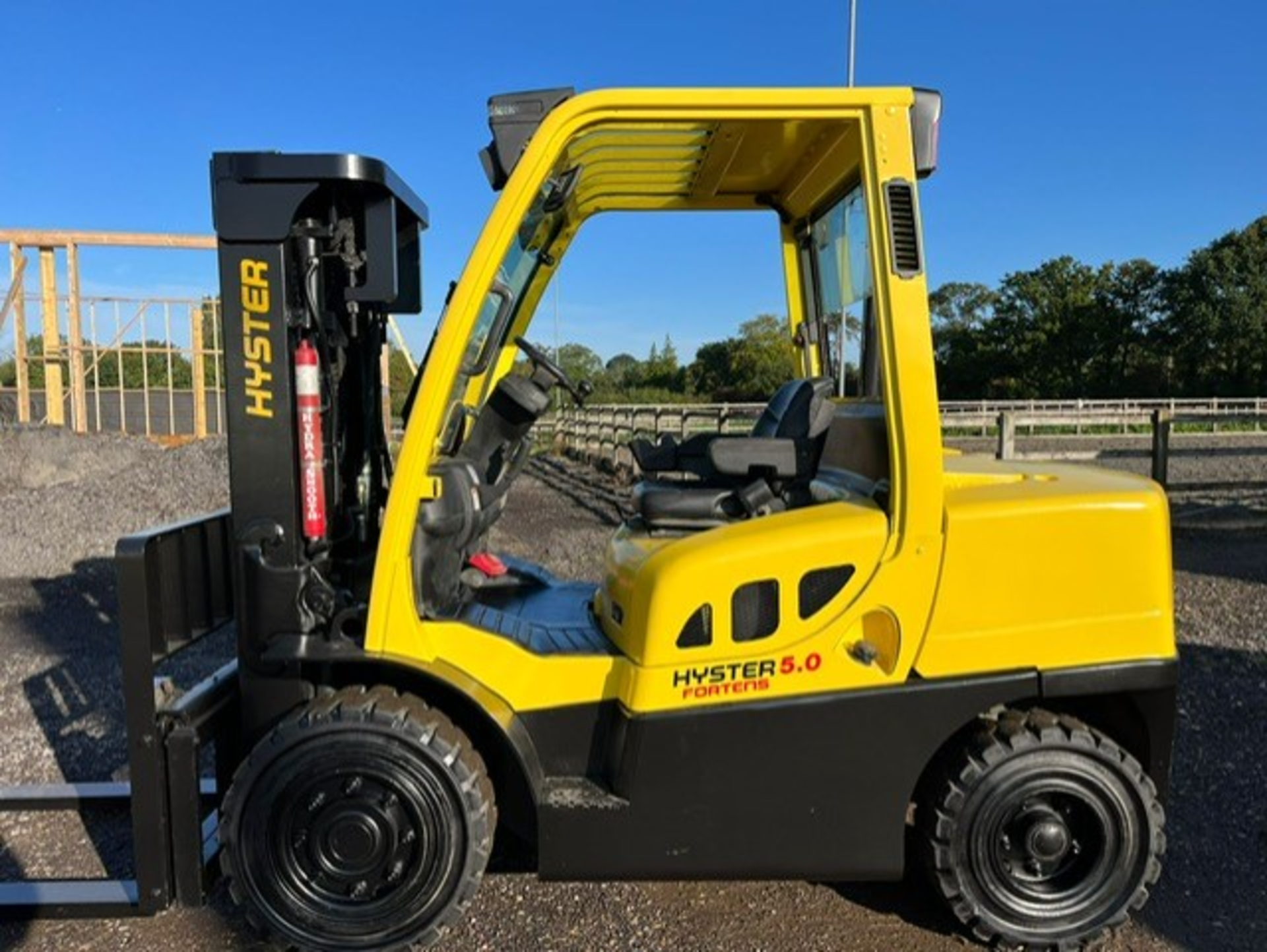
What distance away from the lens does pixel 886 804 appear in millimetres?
2945

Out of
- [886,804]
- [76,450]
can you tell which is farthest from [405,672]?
[76,450]

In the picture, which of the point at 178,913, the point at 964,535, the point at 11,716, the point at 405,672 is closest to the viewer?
the point at 964,535

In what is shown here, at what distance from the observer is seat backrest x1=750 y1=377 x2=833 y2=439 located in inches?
135

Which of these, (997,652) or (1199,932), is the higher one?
(997,652)

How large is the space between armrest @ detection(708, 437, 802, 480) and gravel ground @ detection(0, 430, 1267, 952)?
1621 mm

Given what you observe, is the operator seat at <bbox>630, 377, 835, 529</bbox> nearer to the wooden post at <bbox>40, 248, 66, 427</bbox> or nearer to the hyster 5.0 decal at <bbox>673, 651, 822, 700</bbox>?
the hyster 5.0 decal at <bbox>673, 651, 822, 700</bbox>

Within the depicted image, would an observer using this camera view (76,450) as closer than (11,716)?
No

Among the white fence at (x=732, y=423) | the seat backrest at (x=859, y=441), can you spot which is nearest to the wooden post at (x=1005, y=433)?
the white fence at (x=732, y=423)

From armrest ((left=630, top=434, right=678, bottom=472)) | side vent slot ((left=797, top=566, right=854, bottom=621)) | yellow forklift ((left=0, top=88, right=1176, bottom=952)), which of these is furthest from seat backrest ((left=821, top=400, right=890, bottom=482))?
armrest ((left=630, top=434, right=678, bottom=472))

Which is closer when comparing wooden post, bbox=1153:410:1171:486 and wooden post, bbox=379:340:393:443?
wooden post, bbox=379:340:393:443

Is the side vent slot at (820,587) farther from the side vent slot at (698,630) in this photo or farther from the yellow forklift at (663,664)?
the side vent slot at (698,630)

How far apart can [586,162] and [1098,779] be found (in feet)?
9.19

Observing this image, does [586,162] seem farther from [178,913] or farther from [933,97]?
[178,913]

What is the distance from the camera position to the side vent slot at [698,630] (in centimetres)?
288
